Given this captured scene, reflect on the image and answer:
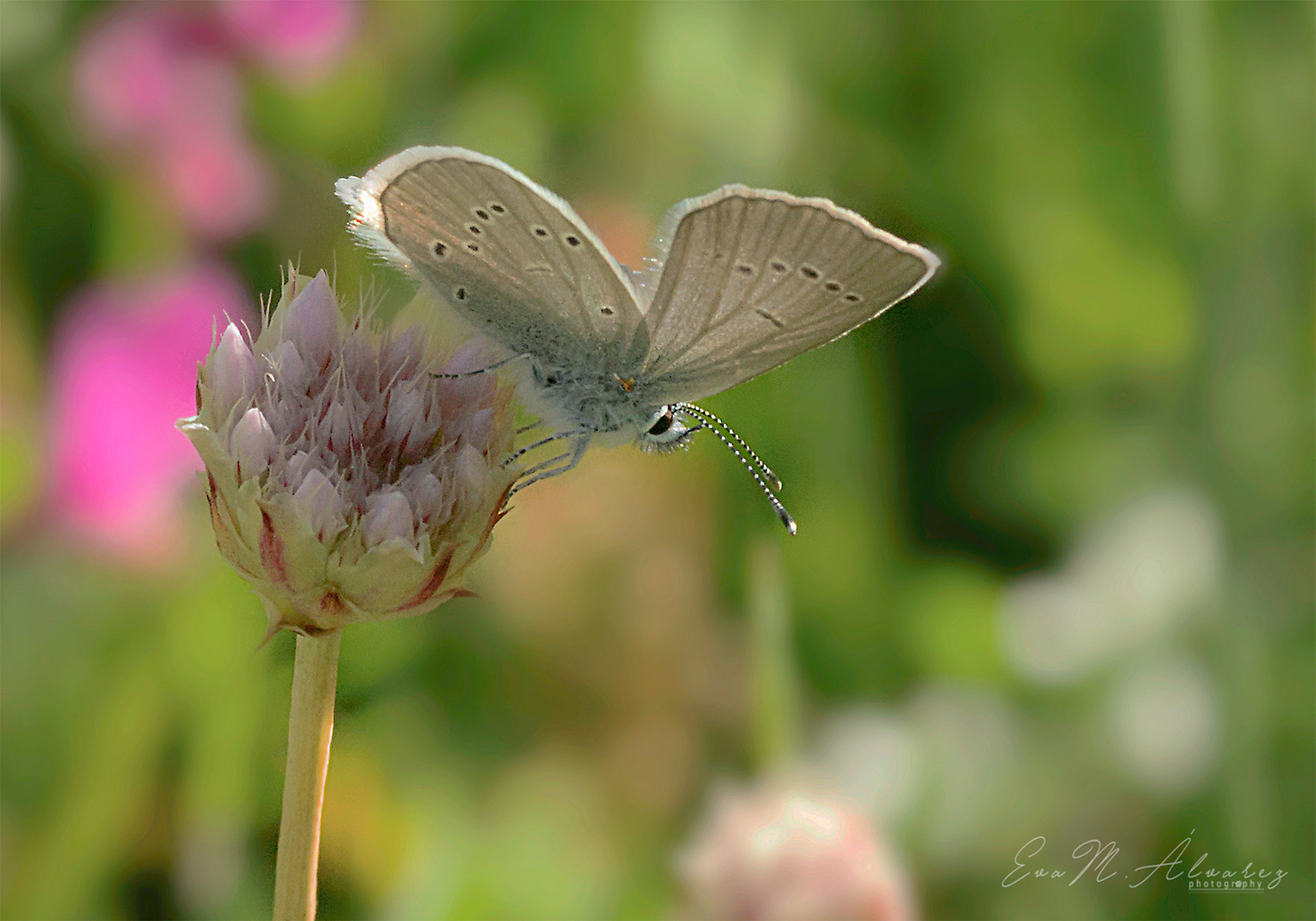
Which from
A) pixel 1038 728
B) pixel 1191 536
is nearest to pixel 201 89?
pixel 1038 728

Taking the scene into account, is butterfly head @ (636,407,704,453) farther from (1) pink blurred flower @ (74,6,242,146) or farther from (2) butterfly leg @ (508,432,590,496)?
(1) pink blurred flower @ (74,6,242,146)

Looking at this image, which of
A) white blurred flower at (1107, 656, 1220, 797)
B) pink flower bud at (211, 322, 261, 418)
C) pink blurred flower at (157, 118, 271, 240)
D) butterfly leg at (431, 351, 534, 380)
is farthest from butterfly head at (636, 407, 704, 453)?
white blurred flower at (1107, 656, 1220, 797)

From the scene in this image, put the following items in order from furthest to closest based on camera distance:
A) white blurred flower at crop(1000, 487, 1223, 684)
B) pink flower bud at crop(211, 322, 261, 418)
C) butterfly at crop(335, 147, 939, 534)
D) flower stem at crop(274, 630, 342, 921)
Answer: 1. white blurred flower at crop(1000, 487, 1223, 684)
2. butterfly at crop(335, 147, 939, 534)
3. pink flower bud at crop(211, 322, 261, 418)
4. flower stem at crop(274, 630, 342, 921)

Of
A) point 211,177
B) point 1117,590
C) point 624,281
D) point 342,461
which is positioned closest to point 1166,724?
point 1117,590
